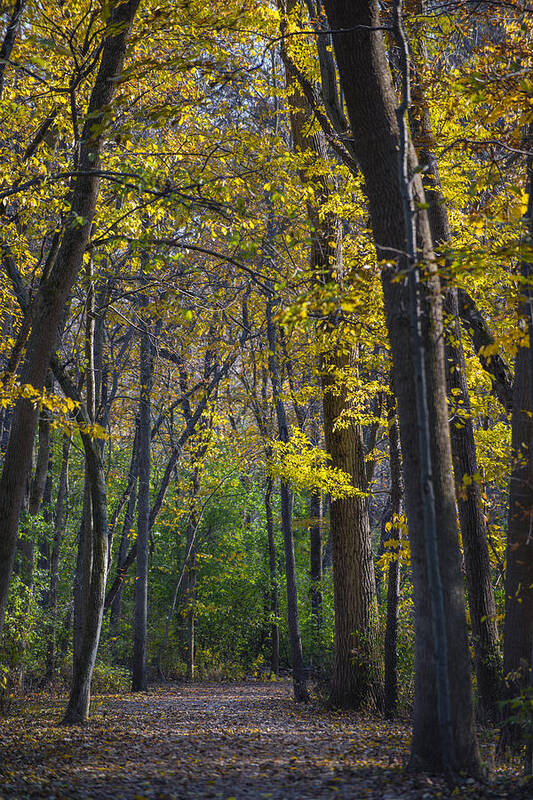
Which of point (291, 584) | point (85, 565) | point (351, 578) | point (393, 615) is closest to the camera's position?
point (393, 615)

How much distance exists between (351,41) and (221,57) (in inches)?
79.2

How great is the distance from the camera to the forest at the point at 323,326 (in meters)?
4.84

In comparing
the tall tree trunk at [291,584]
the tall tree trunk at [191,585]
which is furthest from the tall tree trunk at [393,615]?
the tall tree trunk at [191,585]

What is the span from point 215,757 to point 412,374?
13.9ft

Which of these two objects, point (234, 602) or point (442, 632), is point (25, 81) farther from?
point (234, 602)

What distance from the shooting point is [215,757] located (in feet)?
21.5

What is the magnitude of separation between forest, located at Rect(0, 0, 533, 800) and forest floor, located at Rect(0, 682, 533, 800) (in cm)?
5

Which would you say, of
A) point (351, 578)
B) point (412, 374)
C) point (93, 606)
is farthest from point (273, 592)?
point (412, 374)

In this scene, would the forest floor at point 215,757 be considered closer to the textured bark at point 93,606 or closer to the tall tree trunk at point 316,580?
the textured bark at point 93,606

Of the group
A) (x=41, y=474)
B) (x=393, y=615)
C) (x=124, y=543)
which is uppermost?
(x=41, y=474)

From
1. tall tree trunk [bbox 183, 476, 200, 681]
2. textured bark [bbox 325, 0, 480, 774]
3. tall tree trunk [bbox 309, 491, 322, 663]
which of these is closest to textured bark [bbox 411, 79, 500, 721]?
textured bark [bbox 325, 0, 480, 774]

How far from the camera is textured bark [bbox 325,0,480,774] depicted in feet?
15.2

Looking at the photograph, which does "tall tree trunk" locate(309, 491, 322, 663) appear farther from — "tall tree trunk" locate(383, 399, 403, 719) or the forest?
"tall tree trunk" locate(383, 399, 403, 719)

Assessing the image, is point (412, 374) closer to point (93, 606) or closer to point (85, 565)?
point (93, 606)
